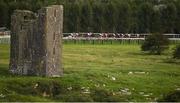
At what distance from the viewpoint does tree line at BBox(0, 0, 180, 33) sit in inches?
4560

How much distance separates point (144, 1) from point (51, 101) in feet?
269

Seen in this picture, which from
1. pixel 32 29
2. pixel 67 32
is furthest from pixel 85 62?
pixel 67 32

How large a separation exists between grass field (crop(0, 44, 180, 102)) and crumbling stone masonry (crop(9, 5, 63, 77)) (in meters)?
1.37

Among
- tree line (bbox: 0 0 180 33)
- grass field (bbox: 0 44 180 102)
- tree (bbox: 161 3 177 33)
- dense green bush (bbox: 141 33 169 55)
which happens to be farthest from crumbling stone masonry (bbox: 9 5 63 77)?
tree (bbox: 161 3 177 33)

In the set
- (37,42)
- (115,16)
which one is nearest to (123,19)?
(115,16)

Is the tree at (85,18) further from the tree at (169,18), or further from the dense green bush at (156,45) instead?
the dense green bush at (156,45)

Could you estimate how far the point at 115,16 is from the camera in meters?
119

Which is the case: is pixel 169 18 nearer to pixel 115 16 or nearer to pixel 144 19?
pixel 144 19

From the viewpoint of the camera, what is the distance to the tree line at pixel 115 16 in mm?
115812

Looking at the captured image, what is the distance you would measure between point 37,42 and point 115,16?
2473 inches

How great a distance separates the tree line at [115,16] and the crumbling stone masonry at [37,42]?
55.8 metres

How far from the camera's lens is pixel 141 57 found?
7731cm

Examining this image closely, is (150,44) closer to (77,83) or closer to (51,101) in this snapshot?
(77,83)

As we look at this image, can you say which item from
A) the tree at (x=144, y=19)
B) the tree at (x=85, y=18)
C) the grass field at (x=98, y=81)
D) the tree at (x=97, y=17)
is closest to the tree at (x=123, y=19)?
the tree at (x=144, y=19)
